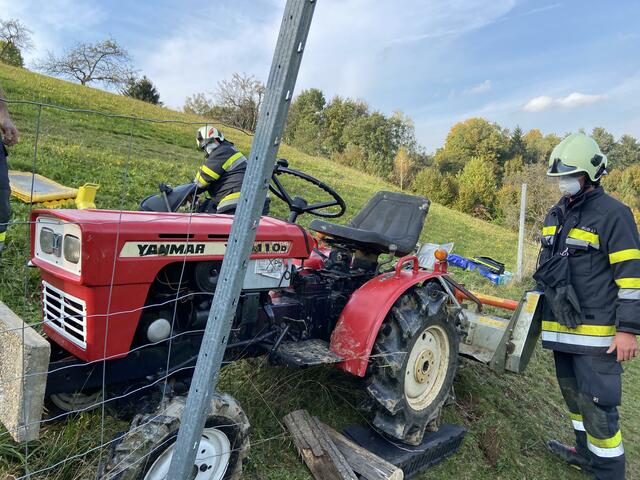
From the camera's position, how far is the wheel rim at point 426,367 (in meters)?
2.98

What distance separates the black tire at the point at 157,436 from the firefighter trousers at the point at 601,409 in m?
2.00

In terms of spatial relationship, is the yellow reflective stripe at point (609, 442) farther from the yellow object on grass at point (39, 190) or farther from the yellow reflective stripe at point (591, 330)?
the yellow object on grass at point (39, 190)

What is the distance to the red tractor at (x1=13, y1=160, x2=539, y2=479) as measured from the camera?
1.90 meters

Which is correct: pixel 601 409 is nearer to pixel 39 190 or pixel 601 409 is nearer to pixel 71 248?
pixel 71 248

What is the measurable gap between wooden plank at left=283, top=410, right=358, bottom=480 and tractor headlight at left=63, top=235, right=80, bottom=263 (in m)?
1.46

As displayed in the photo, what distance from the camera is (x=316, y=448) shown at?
2531mm

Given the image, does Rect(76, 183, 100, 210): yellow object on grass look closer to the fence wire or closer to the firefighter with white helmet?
the fence wire

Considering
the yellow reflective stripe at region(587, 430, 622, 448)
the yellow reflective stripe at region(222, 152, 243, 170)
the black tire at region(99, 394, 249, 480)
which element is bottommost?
the yellow reflective stripe at region(587, 430, 622, 448)

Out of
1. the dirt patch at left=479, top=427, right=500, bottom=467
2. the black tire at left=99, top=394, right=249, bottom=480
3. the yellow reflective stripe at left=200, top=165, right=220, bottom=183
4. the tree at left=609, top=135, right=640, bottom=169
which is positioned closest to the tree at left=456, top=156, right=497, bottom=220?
the tree at left=609, top=135, right=640, bottom=169

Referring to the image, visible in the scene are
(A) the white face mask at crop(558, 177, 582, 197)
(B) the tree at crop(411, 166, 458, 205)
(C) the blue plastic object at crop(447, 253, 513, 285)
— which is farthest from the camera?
(B) the tree at crop(411, 166, 458, 205)

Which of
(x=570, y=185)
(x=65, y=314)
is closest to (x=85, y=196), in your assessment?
(x=65, y=314)

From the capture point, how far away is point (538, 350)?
5.04 meters

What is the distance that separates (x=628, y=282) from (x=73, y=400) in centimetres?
289

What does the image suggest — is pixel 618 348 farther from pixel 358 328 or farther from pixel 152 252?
pixel 152 252
